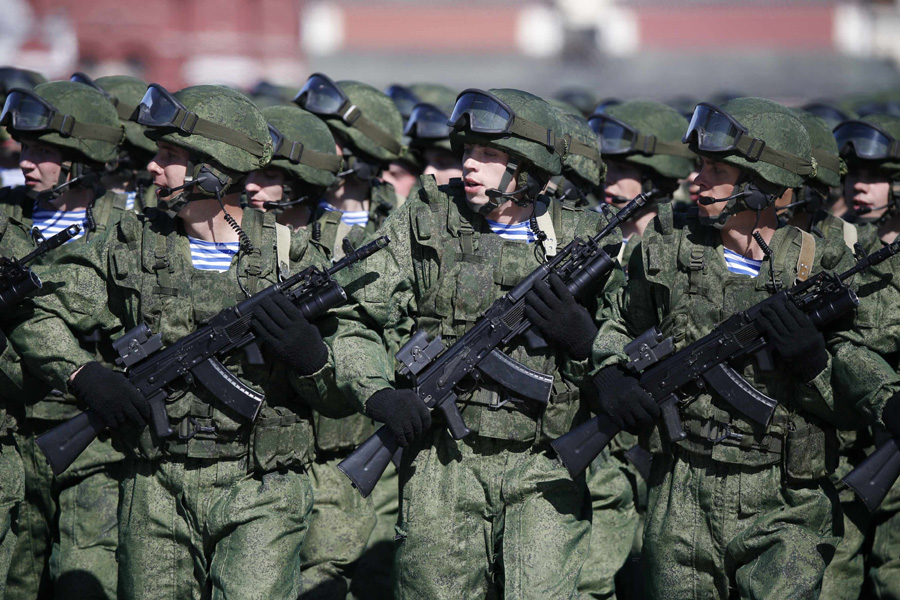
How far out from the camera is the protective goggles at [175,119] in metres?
6.04

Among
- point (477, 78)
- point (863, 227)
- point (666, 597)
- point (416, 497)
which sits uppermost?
point (863, 227)

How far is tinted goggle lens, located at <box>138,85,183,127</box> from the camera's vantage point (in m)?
6.03

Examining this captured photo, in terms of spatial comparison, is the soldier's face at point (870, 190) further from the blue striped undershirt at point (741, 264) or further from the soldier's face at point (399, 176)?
the soldier's face at point (399, 176)

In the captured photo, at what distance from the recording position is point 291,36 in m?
49.0

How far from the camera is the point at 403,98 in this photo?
37.0 feet

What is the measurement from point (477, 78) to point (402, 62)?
324cm

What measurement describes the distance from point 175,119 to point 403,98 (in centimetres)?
542

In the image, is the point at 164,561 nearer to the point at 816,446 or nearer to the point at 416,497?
the point at 416,497

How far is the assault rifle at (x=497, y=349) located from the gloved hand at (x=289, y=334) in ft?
1.38

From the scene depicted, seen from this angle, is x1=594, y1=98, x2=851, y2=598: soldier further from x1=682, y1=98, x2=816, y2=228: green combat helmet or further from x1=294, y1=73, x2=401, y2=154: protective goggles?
x1=294, y1=73, x2=401, y2=154: protective goggles

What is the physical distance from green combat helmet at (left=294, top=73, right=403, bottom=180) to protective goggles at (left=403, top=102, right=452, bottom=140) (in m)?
0.17

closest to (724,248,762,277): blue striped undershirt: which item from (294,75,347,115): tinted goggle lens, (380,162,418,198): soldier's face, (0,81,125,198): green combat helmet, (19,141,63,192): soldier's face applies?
(294,75,347,115): tinted goggle lens

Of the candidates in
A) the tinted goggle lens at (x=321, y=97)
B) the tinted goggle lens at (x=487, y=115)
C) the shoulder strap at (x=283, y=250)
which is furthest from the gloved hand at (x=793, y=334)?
the tinted goggle lens at (x=321, y=97)

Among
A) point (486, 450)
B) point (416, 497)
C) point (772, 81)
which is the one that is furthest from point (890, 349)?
point (772, 81)
